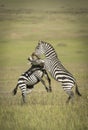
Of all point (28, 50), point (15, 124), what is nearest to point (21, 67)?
point (28, 50)

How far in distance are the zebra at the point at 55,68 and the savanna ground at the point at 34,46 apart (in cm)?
5

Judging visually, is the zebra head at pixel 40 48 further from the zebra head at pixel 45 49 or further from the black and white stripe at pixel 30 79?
the black and white stripe at pixel 30 79

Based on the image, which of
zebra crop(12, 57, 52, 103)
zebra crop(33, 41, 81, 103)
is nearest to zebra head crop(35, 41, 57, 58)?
zebra crop(33, 41, 81, 103)

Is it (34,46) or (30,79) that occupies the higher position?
(34,46)

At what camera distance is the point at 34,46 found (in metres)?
7.31

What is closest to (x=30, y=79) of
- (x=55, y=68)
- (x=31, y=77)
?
(x=31, y=77)

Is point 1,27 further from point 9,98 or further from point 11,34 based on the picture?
point 9,98

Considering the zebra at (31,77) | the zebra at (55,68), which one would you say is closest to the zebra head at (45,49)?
the zebra at (55,68)

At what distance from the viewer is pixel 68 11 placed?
732cm

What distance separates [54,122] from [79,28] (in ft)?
3.59

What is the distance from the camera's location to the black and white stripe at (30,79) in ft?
23.9

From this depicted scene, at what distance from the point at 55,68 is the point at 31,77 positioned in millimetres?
288

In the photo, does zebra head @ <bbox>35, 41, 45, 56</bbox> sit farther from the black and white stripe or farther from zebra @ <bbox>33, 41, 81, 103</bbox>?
the black and white stripe

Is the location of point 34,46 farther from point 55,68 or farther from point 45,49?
point 55,68
